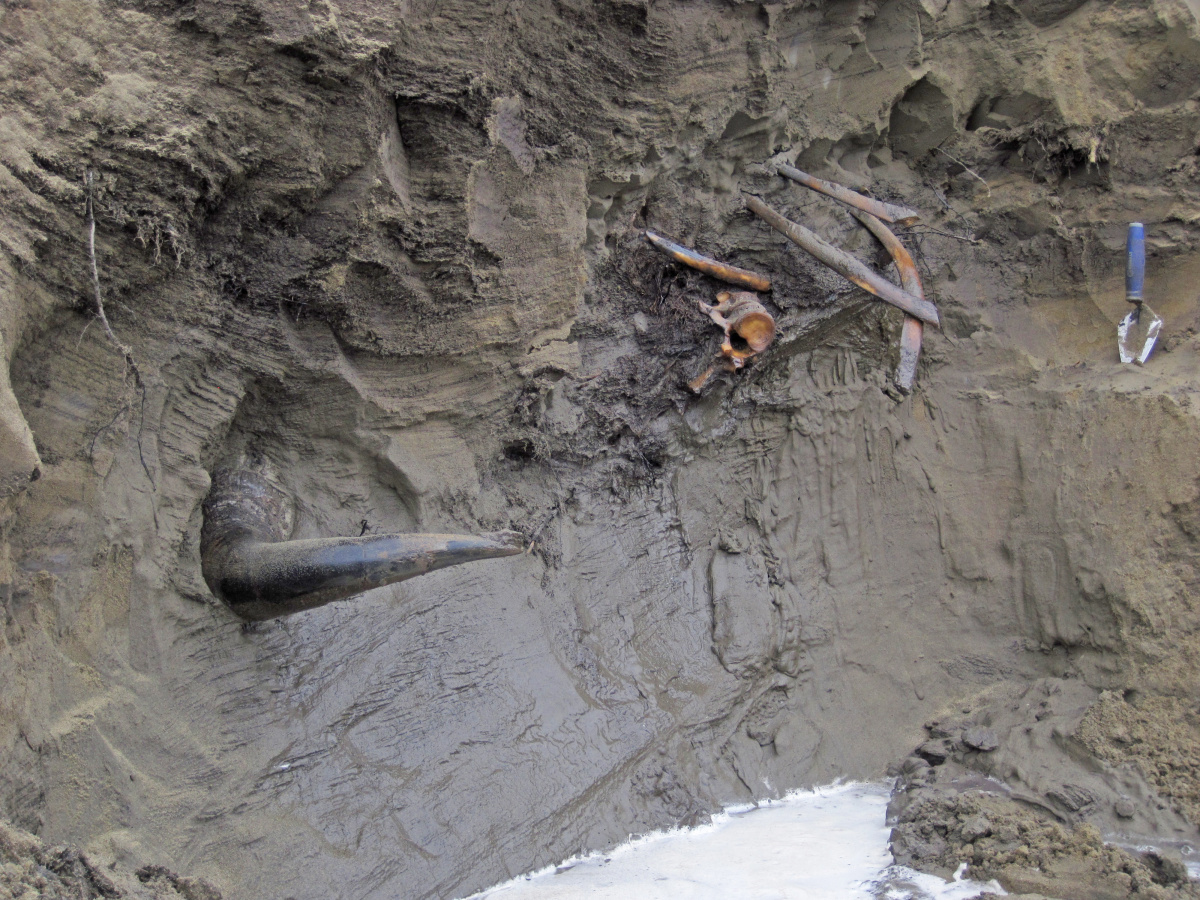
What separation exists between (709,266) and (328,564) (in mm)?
2029

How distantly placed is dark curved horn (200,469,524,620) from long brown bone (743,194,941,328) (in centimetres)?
188

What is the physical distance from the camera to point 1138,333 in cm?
350

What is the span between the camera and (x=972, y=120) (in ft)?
12.9

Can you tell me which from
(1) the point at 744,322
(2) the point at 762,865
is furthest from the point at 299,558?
(1) the point at 744,322

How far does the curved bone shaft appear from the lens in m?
2.11

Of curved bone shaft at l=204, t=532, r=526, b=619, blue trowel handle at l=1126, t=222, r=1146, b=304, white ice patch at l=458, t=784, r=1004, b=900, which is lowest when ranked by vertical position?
white ice patch at l=458, t=784, r=1004, b=900

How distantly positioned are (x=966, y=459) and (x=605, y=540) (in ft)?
5.46

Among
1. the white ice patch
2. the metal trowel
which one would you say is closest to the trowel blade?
the metal trowel

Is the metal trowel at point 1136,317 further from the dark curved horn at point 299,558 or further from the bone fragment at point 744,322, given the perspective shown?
the dark curved horn at point 299,558

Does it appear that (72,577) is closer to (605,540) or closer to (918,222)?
(605,540)

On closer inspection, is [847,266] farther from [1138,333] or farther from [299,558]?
[299,558]

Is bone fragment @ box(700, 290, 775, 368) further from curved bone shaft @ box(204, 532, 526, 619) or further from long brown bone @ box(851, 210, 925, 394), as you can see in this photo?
curved bone shaft @ box(204, 532, 526, 619)

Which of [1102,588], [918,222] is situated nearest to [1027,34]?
[918,222]

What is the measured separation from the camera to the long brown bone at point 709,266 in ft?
11.0
